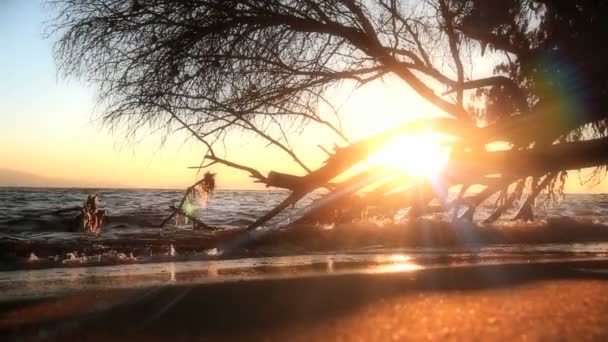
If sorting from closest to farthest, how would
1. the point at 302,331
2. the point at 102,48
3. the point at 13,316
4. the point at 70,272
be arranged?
the point at 302,331 < the point at 13,316 < the point at 70,272 < the point at 102,48

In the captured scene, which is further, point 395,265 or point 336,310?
point 395,265

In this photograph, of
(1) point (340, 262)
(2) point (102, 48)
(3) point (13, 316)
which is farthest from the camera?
(2) point (102, 48)

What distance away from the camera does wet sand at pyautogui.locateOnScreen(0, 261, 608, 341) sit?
7.74ft

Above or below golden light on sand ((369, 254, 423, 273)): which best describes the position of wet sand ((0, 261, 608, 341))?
above

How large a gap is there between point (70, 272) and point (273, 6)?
11.1ft

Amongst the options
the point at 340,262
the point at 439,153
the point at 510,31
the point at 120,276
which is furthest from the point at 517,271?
the point at 510,31

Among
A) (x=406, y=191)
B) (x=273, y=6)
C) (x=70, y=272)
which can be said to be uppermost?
(x=273, y=6)

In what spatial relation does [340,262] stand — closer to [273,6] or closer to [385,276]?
[385,276]

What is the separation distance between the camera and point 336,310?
281cm

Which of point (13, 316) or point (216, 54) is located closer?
point (13, 316)

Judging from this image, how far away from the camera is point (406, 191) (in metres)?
8.48

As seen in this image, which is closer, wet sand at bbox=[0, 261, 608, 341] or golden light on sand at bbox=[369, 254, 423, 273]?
wet sand at bbox=[0, 261, 608, 341]

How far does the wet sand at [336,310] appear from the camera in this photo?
2.36 meters

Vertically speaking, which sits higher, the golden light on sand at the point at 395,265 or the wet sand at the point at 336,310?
the wet sand at the point at 336,310
